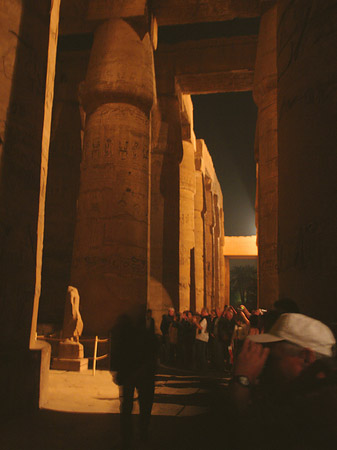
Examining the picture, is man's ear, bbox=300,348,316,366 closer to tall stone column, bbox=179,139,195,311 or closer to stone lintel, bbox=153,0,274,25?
stone lintel, bbox=153,0,274,25

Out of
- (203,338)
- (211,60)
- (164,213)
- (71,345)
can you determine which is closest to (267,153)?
(164,213)

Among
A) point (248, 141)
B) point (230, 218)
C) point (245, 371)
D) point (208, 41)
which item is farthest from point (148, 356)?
point (230, 218)

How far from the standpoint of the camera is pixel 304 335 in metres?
1.56

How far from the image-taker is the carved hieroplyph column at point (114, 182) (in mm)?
9500

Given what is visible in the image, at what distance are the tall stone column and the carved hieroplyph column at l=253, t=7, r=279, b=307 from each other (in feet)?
14.8

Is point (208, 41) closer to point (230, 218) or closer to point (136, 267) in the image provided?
point (136, 267)

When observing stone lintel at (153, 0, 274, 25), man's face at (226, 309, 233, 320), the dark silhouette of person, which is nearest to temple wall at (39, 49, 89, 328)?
stone lintel at (153, 0, 274, 25)

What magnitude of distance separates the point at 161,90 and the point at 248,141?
2671 cm

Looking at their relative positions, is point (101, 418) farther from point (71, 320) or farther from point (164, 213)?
point (164, 213)

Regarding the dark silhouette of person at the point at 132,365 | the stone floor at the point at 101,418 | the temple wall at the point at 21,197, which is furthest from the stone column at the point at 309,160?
the temple wall at the point at 21,197

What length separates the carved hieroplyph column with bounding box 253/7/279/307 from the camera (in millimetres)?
10227

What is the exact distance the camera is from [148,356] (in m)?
3.60

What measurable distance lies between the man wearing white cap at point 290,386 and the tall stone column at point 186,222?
12.8 m

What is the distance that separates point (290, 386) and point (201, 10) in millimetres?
12616
